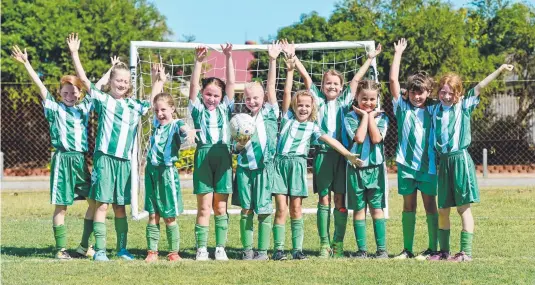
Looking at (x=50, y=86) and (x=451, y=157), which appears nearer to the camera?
(x=451, y=157)

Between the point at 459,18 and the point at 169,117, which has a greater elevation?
the point at 459,18

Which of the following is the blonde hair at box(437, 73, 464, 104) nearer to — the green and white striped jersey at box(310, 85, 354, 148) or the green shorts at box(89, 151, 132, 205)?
the green and white striped jersey at box(310, 85, 354, 148)

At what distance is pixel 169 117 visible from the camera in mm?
7633

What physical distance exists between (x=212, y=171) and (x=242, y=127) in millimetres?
583

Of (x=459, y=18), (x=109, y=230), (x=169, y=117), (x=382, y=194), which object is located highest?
(x=459, y=18)

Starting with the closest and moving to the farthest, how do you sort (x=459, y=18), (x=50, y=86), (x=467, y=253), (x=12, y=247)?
1. (x=467, y=253)
2. (x=12, y=247)
3. (x=50, y=86)
4. (x=459, y=18)

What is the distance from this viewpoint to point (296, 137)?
7598 millimetres

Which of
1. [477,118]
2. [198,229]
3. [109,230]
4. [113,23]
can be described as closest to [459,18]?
[477,118]

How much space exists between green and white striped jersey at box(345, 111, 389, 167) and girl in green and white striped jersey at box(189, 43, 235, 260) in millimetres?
1172

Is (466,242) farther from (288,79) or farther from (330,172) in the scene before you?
(288,79)

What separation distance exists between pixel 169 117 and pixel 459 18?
614 inches

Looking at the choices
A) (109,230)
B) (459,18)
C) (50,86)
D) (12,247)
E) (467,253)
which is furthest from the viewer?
(459,18)

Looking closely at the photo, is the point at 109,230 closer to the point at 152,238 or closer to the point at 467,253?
the point at 152,238

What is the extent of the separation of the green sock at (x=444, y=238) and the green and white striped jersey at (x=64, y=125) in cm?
357
